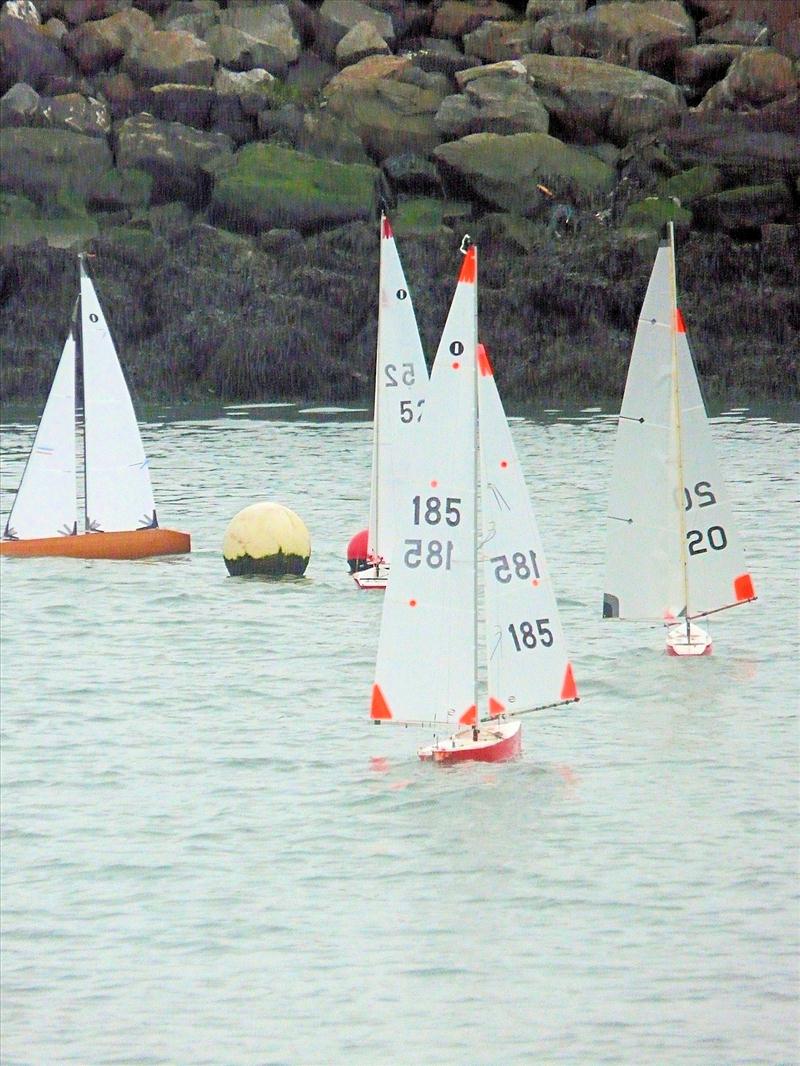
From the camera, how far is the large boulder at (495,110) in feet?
244

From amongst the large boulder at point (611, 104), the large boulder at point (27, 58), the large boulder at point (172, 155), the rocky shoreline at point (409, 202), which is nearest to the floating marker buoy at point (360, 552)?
the rocky shoreline at point (409, 202)

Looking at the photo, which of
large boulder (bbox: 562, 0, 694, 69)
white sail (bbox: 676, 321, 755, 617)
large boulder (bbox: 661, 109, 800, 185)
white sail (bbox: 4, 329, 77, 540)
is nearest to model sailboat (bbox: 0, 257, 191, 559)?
white sail (bbox: 4, 329, 77, 540)

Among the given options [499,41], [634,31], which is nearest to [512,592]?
[634,31]

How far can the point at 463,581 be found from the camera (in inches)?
818

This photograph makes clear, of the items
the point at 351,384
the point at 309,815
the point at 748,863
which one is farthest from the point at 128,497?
the point at 351,384

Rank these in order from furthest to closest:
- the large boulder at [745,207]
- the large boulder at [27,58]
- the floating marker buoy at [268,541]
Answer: the large boulder at [27,58], the large boulder at [745,207], the floating marker buoy at [268,541]

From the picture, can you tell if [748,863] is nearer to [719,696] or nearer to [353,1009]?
[353,1009]

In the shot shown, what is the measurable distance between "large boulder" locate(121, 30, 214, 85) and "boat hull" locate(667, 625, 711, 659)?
56330mm

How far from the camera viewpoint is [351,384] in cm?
6781

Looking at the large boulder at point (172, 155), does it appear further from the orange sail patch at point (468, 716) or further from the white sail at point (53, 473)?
the orange sail patch at point (468, 716)

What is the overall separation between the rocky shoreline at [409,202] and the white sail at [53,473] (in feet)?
103

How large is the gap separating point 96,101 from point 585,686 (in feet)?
184

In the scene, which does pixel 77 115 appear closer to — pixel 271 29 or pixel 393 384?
pixel 271 29

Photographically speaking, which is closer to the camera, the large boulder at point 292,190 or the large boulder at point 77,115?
the large boulder at point 292,190
